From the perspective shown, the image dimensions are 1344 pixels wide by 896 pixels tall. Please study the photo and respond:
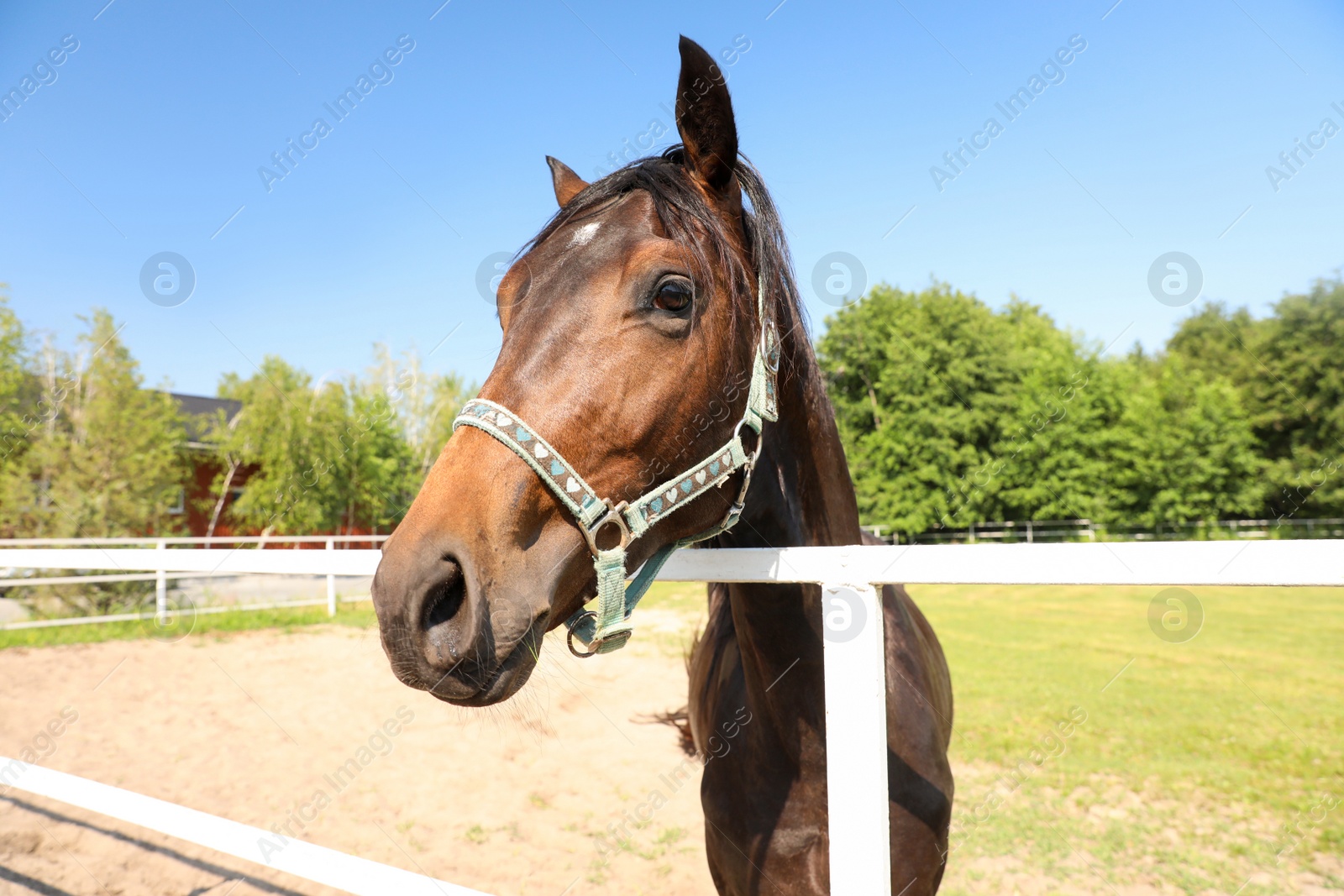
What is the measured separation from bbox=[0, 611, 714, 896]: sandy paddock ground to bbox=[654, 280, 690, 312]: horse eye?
89 cm

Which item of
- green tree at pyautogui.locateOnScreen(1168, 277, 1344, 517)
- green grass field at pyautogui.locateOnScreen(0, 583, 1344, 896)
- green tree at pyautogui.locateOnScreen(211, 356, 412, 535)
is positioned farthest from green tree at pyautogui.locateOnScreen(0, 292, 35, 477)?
green tree at pyautogui.locateOnScreen(1168, 277, 1344, 517)

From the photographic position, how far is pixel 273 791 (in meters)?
4.69

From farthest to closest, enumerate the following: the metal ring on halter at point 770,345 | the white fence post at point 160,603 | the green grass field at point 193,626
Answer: the white fence post at point 160,603
the green grass field at point 193,626
the metal ring on halter at point 770,345

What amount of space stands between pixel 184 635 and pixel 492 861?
310 inches

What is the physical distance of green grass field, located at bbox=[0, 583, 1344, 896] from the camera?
145 inches

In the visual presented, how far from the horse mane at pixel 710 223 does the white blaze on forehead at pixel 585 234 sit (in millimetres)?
63

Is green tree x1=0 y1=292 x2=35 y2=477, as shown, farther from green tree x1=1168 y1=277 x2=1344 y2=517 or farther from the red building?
green tree x1=1168 y1=277 x2=1344 y2=517

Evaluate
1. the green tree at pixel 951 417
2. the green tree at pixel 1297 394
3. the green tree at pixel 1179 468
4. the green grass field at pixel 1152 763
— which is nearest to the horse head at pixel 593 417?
the green grass field at pixel 1152 763

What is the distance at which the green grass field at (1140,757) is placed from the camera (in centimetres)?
368

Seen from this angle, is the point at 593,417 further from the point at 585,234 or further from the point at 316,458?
the point at 316,458

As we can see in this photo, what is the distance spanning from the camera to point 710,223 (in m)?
1.52

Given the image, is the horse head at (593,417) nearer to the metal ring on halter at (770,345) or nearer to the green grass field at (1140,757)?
the metal ring on halter at (770,345)

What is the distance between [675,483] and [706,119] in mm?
848

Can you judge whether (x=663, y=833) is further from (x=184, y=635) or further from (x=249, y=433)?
(x=249, y=433)
